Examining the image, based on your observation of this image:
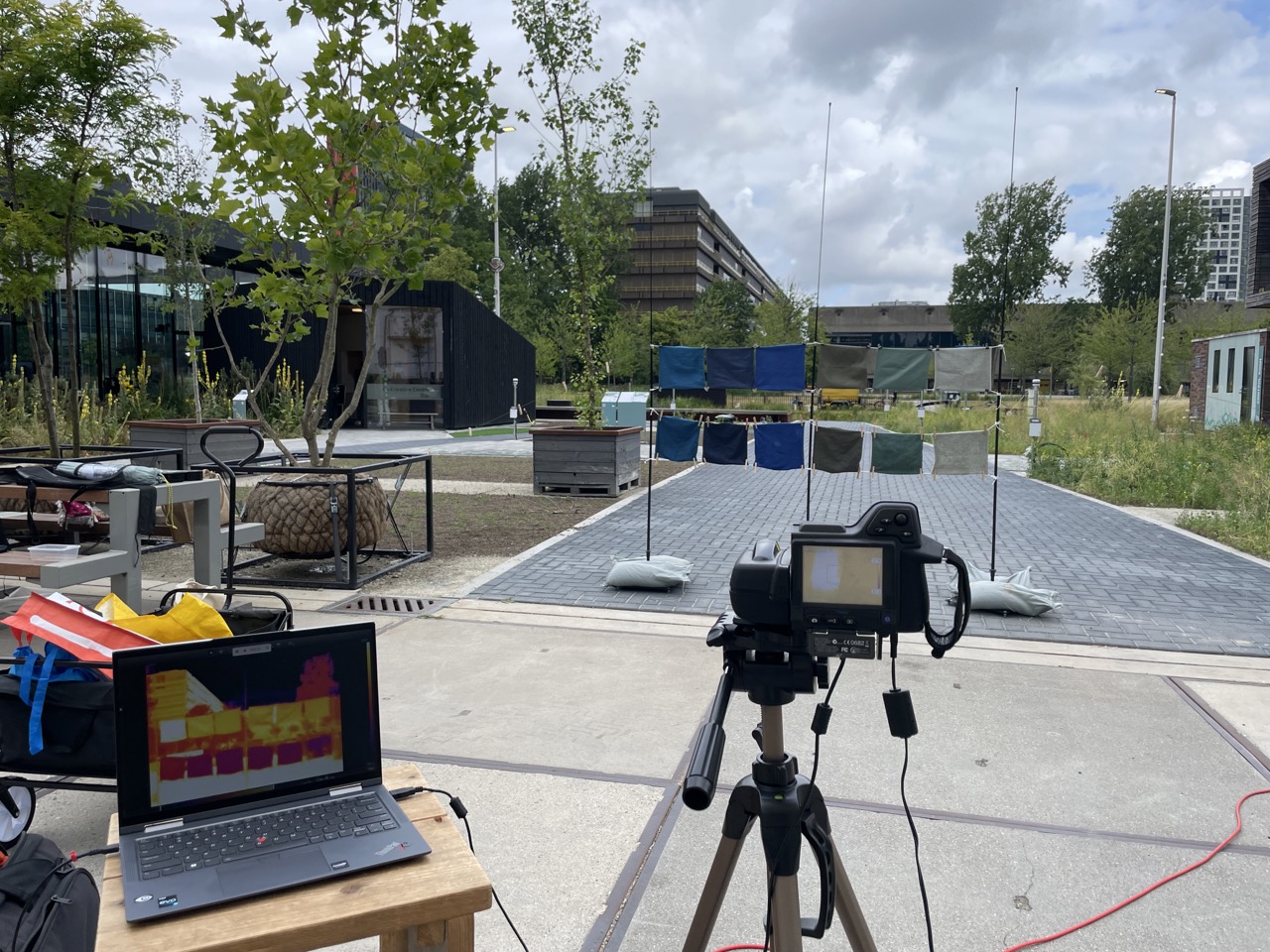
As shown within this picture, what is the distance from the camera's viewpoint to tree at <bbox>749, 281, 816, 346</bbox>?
4831cm

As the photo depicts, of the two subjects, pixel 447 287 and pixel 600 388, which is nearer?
pixel 600 388

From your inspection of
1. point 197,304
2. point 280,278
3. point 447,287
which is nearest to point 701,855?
point 280,278

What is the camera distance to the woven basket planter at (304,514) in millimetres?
7664

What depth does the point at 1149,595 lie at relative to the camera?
7.51m

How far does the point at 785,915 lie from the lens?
1.94 metres

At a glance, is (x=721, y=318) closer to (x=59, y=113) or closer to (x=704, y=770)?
(x=59, y=113)

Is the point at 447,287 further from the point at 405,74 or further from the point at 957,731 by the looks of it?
the point at 957,731

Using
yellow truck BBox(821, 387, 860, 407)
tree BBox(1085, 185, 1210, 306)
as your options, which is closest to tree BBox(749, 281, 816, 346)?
yellow truck BBox(821, 387, 860, 407)

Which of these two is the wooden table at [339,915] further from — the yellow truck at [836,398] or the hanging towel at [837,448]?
the yellow truck at [836,398]

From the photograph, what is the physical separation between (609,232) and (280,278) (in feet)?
26.0

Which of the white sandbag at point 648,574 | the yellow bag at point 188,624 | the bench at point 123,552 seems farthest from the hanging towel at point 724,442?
the yellow bag at point 188,624

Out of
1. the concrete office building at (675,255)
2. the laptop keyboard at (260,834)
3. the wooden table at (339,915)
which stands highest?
the concrete office building at (675,255)

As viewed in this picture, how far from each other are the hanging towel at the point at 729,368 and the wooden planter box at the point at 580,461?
4.24m

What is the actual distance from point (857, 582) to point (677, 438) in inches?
285
